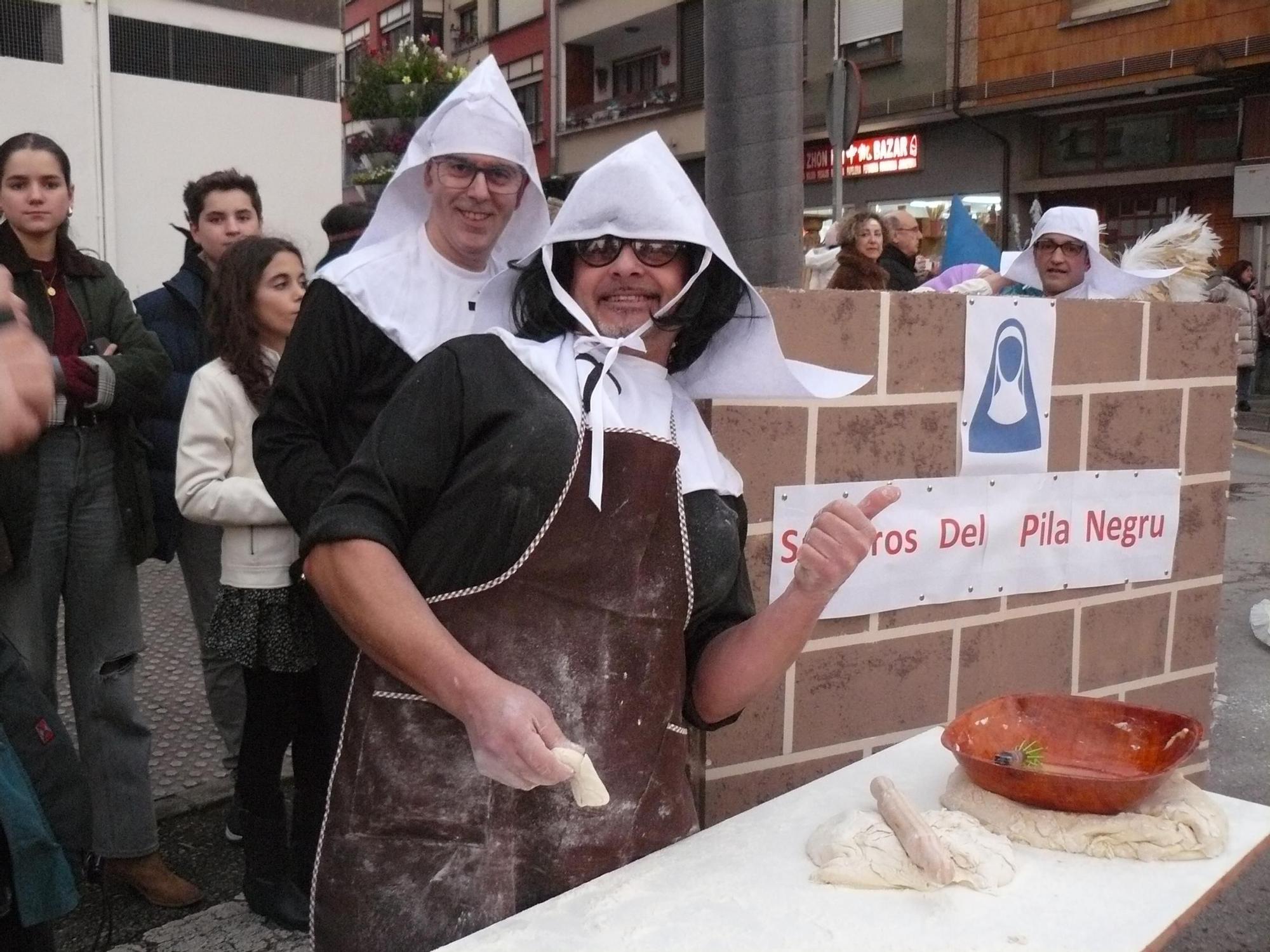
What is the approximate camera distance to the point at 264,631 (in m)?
2.90

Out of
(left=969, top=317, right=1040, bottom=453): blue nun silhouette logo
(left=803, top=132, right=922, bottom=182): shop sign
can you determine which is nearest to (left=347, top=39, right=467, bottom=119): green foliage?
(left=969, top=317, right=1040, bottom=453): blue nun silhouette logo

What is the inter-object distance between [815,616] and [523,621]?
1.58ft

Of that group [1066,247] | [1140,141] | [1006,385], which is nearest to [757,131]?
[1006,385]

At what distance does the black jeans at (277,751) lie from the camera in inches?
116

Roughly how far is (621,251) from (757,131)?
4.59ft

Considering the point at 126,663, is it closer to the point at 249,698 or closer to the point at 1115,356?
the point at 249,698

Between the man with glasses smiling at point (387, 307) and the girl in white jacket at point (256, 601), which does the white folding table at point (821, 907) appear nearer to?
the man with glasses smiling at point (387, 307)

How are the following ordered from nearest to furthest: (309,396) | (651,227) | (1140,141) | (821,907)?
(821,907), (651,227), (309,396), (1140,141)

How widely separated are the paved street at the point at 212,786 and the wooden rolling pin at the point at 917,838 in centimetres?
129

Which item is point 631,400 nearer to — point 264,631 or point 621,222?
point 621,222

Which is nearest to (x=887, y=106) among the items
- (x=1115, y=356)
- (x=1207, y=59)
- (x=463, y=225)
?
(x=1207, y=59)

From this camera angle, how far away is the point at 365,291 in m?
2.26

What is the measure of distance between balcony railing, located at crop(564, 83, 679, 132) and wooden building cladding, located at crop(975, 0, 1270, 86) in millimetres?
6206

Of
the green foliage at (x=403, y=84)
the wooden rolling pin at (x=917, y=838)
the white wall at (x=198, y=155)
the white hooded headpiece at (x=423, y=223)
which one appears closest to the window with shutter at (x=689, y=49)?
the white wall at (x=198, y=155)
